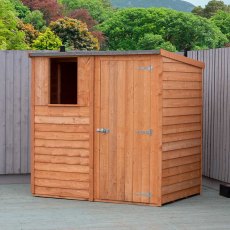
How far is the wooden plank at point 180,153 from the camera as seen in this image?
30.1 ft

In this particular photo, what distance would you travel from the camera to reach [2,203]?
30.4 ft

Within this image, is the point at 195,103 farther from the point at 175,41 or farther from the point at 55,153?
the point at 175,41

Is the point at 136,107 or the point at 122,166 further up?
the point at 136,107

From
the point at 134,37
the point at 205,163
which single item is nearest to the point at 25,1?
the point at 134,37

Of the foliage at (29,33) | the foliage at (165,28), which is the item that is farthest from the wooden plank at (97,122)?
the foliage at (165,28)

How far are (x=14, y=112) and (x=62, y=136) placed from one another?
5.73 feet

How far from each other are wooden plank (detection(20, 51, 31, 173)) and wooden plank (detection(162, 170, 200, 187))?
8.93ft

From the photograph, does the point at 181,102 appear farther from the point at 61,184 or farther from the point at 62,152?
the point at 61,184

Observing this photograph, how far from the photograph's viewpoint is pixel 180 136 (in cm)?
949

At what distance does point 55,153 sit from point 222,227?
276cm

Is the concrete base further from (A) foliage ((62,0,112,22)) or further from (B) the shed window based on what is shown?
(A) foliage ((62,0,112,22))

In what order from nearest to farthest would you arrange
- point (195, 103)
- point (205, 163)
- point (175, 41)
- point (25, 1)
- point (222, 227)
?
point (222, 227) → point (195, 103) → point (205, 163) → point (175, 41) → point (25, 1)

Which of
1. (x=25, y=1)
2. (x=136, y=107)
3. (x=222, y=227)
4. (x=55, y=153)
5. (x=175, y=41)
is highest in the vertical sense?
(x=25, y=1)

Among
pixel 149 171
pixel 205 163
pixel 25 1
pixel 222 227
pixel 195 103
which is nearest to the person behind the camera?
pixel 222 227
